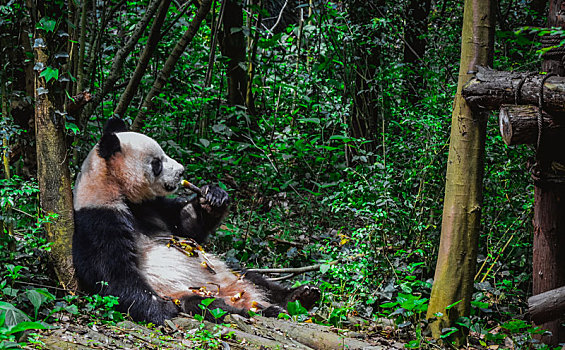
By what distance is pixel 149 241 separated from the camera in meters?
4.75

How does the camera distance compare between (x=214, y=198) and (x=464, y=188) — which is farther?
(x=214, y=198)

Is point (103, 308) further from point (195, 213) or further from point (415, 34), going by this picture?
point (415, 34)

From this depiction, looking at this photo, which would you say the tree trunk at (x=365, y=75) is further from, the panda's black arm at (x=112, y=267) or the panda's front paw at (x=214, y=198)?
the panda's black arm at (x=112, y=267)

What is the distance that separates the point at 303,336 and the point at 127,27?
5774mm

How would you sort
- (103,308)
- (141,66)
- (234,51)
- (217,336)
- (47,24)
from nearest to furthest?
(217,336) < (47,24) < (103,308) < (141,66) < (234,51)

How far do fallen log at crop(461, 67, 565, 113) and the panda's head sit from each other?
2.71m

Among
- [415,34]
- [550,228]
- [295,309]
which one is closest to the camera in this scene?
[550,228]

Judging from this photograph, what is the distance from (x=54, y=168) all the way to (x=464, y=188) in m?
2.91

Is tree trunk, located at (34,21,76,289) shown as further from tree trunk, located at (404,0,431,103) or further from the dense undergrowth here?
tree trunk, located at (404,0,431,103)

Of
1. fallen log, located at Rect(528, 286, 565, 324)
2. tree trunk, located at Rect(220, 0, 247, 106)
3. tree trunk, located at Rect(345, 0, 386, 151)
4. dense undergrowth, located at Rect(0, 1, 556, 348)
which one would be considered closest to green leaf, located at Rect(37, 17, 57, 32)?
dense undergrowth, located at Rect(0, 1, 556, 348)

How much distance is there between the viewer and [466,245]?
3.70 m

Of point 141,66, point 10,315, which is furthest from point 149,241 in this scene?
point 10,315

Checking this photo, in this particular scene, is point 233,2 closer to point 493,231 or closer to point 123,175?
point 123,175

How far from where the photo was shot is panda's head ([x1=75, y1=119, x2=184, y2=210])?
4.42 m
